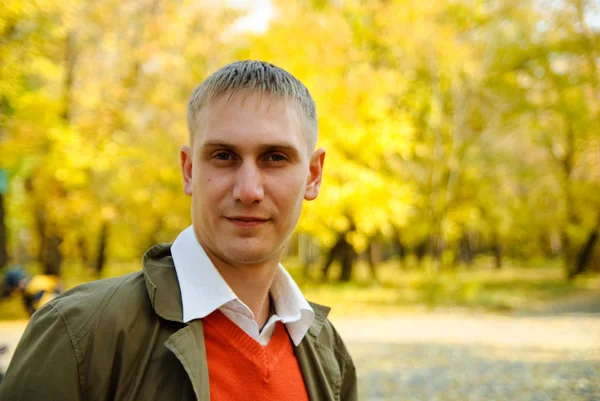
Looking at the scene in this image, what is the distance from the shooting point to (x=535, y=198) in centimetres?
2650

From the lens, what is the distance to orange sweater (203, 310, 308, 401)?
1.40 metres

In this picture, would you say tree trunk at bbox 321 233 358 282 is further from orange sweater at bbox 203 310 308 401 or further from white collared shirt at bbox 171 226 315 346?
orange sweater at bbox 203 310 308 401

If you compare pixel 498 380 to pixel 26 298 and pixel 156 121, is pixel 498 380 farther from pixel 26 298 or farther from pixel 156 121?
pixel 156 121

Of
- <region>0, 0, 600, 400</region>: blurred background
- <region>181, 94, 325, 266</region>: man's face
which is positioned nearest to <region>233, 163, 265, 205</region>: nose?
<region>181, 94, 325, 266</region>: man's face

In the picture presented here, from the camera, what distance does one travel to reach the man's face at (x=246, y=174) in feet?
4.75

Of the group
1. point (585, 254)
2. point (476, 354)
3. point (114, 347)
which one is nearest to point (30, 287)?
point (476, 354)

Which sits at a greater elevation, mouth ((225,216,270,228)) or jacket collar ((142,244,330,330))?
mouth ((225,216,270,228))

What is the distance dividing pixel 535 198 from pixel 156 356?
27806mm

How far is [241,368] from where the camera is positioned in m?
1.44

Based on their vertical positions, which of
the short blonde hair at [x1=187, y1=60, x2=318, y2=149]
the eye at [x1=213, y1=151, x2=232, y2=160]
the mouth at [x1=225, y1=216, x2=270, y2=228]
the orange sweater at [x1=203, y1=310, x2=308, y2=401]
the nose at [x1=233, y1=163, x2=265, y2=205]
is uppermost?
the short blonde hair at [x1=187, y1=60, x2=318, y2=149]

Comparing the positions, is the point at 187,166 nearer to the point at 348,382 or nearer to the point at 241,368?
the point at 241,368

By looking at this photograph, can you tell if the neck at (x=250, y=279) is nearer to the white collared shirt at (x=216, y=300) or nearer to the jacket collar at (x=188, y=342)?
the white collared shirt at (x=216, y=300)

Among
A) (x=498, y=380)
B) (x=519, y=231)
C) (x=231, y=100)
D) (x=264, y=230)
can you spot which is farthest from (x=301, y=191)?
(x=519, y=231)

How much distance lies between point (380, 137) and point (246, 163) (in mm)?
13667
